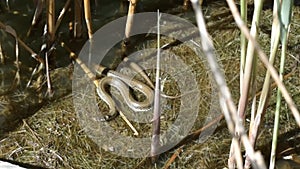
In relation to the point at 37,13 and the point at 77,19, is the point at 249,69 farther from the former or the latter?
the point at 37,13

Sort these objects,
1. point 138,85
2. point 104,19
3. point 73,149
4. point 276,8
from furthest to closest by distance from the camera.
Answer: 1. point 104,19
2. point 138,85
3. point 73,149
4. point 276,8

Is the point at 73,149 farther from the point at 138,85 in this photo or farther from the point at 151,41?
the point at 151,41

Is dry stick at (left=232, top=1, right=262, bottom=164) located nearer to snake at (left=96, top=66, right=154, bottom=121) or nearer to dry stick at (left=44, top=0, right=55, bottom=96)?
snake at (left=96, top=66, right=154, bottom=121)

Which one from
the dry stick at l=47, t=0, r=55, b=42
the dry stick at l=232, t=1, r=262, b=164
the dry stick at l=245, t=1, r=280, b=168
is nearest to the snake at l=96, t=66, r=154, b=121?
the dry stick at l=47, t=0, r=55, b=42

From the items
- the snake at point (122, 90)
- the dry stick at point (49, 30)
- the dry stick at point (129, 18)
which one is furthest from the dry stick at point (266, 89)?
the dry stick at point (49, 30)

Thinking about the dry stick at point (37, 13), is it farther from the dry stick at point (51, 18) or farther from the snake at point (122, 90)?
the snake at point (122, 90)

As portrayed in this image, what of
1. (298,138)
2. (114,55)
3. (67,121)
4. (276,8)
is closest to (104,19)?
(114,55)

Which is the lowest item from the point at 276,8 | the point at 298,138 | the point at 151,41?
the point at 298,138

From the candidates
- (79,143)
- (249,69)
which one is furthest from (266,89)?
(79,143)
